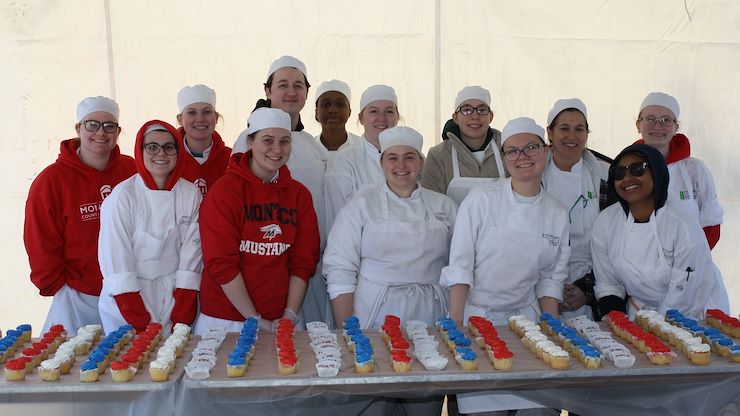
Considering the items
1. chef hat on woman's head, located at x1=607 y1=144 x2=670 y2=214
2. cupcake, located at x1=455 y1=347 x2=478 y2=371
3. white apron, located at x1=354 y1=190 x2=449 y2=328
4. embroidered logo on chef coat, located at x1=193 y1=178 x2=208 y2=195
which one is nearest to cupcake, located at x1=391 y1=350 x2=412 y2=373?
cupcake, located at x1=455 y1=347 x2=478 y2=371

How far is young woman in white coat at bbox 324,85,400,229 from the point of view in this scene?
404 centimetres

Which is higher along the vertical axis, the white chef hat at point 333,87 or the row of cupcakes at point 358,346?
the white chef hat at point 333,87

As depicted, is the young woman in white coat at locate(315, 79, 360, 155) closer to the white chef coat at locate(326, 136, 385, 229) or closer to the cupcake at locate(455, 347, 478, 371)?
the white chef coat at locate(326, 136, 385, 229)

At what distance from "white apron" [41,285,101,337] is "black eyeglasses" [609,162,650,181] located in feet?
9.08

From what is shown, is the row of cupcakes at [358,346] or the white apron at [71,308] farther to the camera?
the white apron at [71,308]

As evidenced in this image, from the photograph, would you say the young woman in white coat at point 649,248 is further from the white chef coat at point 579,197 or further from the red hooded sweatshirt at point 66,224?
the red hooded sweatshirt at point 66,224

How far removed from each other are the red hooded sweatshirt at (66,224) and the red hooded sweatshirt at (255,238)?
69 cm

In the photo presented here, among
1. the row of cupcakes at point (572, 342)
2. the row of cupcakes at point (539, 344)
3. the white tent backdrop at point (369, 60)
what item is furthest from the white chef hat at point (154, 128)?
the row of cupcakes at point (572, 342)

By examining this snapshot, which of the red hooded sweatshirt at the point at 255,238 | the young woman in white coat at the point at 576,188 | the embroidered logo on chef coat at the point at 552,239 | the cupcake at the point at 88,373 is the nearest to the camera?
the cupcake at the point at 88,373

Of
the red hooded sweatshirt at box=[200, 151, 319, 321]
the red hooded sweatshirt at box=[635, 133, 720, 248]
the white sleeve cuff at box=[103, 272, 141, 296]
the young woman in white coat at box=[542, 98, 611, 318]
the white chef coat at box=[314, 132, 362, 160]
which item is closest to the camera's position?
the white sleeve cuff at box=[103, 272, 141, 296]

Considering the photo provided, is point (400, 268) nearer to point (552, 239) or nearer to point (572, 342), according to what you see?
point (552, 239)

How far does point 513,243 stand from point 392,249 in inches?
23.1

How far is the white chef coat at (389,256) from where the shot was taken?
3416 millimetres

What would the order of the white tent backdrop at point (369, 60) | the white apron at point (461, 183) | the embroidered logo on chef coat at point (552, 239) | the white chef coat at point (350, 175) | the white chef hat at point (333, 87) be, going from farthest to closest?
the white tent backdrop at point (369, 60) < the white chef hat at point (333, 87) < the white chef coat at point (350, 175) < the white apron at point (461, 183) < the embroidered logo on chef coat at point (552, 239)
